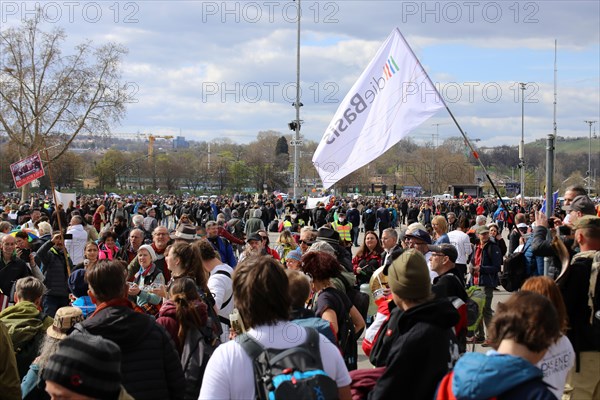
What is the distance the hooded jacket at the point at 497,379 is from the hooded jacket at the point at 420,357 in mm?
698

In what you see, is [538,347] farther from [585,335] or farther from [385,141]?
[385,141]

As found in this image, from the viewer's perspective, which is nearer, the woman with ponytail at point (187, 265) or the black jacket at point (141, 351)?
the black jacket at point (141, 351)

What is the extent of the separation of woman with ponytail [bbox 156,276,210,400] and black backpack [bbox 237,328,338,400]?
1.36 m

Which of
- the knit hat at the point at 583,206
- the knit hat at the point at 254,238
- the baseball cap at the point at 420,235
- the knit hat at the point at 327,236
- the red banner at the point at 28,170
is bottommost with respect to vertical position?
the knit hat at the point at 254,238

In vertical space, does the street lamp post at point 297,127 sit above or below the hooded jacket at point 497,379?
above

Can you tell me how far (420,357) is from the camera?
3.40 m

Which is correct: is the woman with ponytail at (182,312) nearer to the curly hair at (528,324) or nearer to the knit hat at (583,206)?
the curly hair at (528,324)

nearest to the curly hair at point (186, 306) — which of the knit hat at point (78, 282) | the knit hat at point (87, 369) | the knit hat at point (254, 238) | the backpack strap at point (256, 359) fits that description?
the backpack strap at point (256, 359)

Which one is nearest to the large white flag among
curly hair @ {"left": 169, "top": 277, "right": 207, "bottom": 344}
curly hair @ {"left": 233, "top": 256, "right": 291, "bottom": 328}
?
curly hair @ {"left": 169, "top": 277, "right": 207, "bottom": 344}

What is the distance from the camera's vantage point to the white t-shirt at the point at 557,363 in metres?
3.83

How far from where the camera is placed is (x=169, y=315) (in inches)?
183

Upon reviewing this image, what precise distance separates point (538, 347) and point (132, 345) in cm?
206

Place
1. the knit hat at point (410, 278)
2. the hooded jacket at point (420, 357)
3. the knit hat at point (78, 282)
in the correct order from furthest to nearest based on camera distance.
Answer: the knit hat at point (78, 282)
the knit hat at point (410, 278)
the hooded jacket at point (420, 357)

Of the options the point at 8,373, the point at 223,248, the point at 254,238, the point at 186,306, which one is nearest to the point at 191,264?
the point at 186,306
